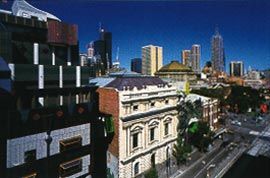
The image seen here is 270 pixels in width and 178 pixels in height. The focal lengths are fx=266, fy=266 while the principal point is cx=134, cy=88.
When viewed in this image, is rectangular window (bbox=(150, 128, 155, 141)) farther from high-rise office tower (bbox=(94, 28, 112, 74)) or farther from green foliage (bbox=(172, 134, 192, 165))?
high-rise office tower (bbox=(94, 28, 112, 74))

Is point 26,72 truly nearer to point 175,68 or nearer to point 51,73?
point 51,73

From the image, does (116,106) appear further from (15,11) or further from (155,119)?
(15,11)

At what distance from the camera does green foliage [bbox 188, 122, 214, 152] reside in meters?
18.8

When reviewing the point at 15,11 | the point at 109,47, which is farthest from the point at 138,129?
the point at 15,11

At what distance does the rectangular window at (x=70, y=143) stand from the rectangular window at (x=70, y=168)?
1.84 feet

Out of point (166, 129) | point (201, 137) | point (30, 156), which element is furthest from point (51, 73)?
point (201, 137)

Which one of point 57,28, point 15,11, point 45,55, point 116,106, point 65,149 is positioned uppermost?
point 15,11

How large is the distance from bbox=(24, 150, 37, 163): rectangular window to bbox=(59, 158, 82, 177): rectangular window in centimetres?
121

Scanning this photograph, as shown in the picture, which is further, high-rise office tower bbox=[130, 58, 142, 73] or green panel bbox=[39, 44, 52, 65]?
high-rise office tower bbox=[130, 58, 142, 73]

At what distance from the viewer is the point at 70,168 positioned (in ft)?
32.8

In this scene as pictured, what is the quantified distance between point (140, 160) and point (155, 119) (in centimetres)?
244

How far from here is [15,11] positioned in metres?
9.63

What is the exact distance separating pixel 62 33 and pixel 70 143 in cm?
401

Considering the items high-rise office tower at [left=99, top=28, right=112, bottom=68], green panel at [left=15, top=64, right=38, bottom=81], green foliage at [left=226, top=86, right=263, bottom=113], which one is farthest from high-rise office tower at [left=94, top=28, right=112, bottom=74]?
green foliage at [left=226, top=86, right=263, bottom=113]
